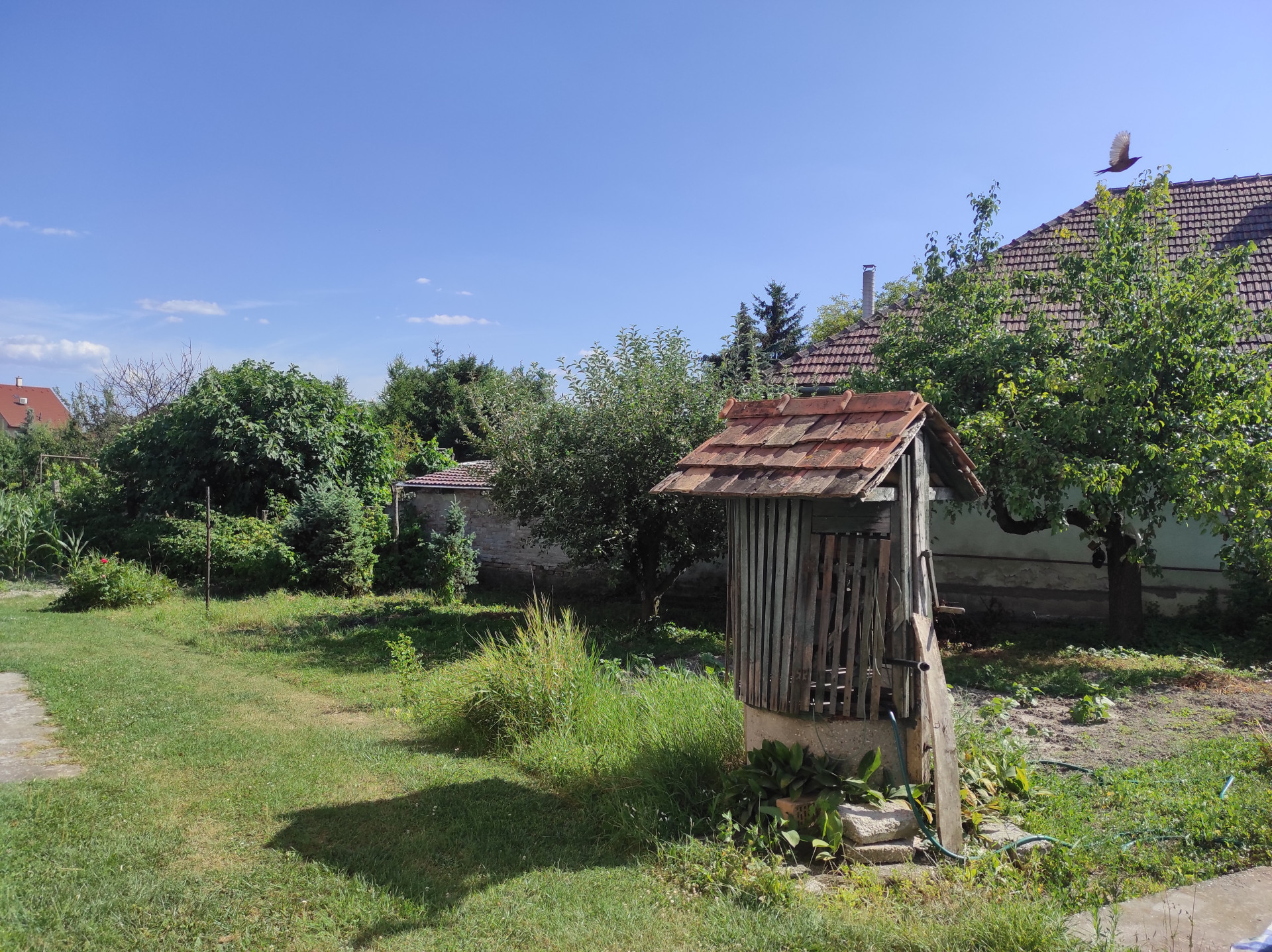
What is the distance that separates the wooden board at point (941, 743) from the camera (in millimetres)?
4504

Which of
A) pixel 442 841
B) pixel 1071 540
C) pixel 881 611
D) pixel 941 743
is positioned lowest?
pixel 442 841

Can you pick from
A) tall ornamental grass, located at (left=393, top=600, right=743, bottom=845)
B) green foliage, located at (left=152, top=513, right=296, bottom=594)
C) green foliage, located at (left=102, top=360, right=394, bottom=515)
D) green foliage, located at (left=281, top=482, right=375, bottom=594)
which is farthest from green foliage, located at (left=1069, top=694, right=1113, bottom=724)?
green foliage, located at (left=102, top=360, right=394, bottom=515)

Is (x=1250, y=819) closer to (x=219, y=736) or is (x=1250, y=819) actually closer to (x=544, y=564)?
(x=219, y=736)

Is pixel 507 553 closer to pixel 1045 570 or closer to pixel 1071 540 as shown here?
pixel 1045 570

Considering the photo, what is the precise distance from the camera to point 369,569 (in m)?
16.3

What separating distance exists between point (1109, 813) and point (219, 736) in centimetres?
662

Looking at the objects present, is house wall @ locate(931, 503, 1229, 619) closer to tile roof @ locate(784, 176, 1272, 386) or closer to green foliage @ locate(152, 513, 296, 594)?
tile roof @ locate(784, 176, 1272, 386)

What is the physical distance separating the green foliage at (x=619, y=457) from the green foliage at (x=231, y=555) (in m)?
6.29

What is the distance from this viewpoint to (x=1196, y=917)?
3.78m

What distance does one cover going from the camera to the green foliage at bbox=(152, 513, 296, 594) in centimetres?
1573

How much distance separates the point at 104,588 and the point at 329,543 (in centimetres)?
374

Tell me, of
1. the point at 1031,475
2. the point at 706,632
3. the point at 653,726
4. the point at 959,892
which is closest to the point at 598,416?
the point at 706,632

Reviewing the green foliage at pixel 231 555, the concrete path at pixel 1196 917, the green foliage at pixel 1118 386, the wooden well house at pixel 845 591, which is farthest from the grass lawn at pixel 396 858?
the green foliage at pixel 231 555

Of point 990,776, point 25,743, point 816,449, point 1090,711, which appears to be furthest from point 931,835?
point 25,743
